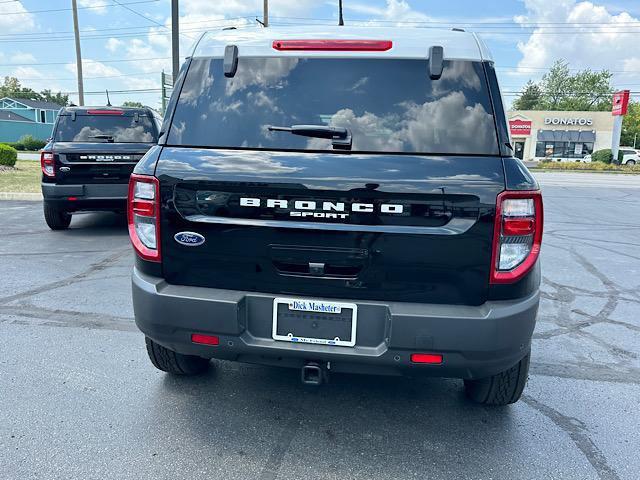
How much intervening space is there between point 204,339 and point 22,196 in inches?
482

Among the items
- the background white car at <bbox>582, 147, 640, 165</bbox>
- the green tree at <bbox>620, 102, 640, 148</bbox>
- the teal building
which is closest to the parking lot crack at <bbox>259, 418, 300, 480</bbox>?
the background white car at <bbox>582, 147, 640, 165</bbox>

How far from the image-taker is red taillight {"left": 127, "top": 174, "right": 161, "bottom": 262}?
262 cm

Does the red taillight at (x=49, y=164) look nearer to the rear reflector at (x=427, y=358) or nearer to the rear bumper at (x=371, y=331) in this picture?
the rear bumper at (x=371, y=331)

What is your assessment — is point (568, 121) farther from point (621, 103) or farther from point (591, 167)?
point (591, 167)

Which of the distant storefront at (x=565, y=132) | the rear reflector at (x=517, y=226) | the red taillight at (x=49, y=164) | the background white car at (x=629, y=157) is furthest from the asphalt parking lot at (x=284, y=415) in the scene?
the distant storefront at (x=565, y=132)

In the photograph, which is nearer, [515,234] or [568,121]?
[515,234]

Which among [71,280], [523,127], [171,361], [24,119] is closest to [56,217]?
[71,280]

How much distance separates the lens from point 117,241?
804 centimetres

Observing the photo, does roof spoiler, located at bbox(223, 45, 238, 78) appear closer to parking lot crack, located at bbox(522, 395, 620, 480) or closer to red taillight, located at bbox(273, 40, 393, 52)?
red taillight, located at bbox(273, 40, 393, 52)

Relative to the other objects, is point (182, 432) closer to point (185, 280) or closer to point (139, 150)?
point (185, 280)

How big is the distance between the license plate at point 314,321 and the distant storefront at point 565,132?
212 feet

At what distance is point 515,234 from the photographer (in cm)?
238

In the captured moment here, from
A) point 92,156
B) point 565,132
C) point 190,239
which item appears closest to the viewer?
point 190,239

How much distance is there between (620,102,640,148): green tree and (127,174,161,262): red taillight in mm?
88813
